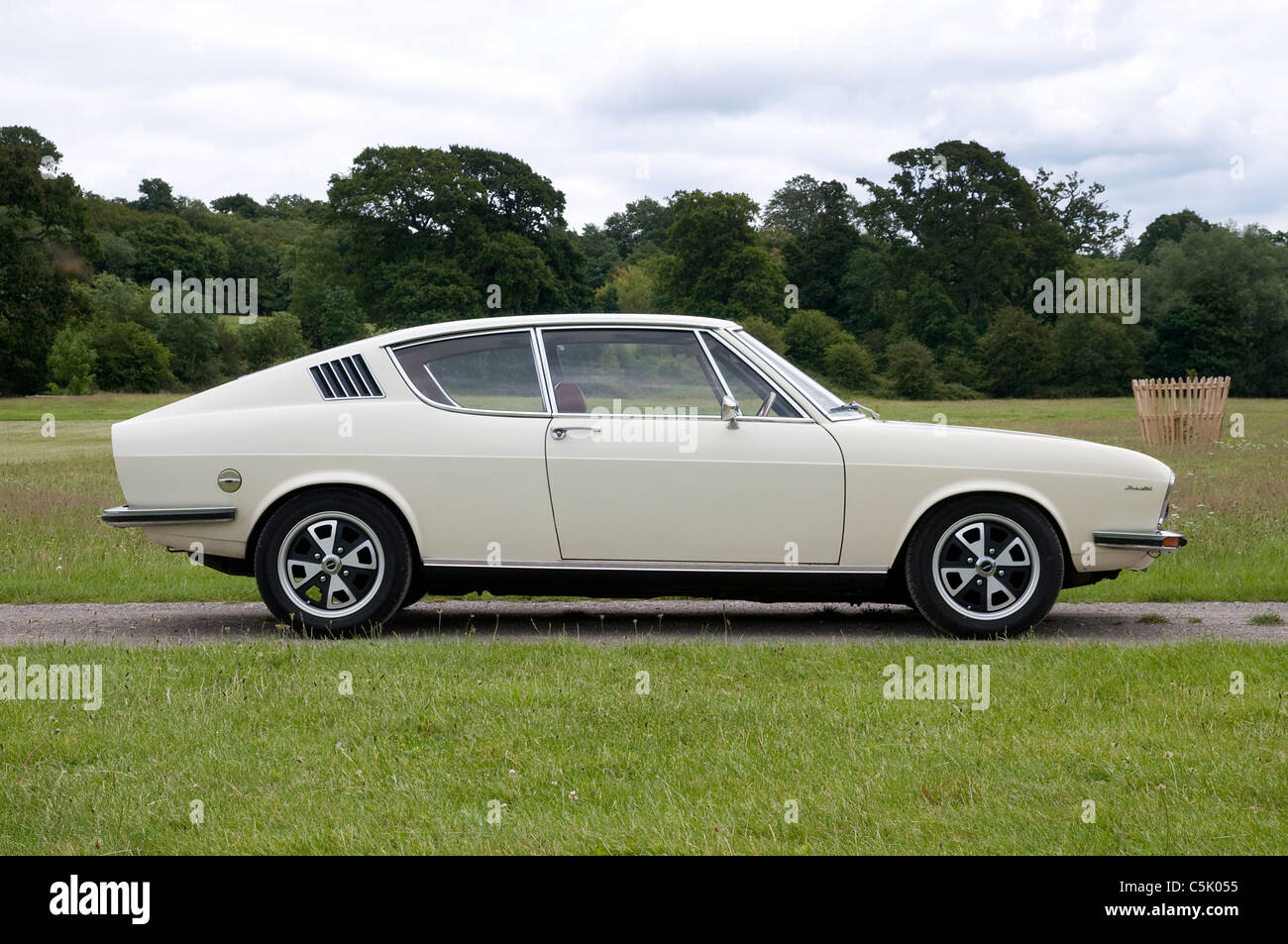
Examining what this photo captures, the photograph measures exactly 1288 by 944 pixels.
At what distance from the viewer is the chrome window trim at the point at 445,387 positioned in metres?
7.66

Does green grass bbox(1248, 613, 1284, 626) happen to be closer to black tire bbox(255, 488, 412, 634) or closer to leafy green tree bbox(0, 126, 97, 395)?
black tire bbox(255, 488, 412, 634)

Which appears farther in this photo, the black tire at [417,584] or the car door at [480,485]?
the black tire at [417,584]

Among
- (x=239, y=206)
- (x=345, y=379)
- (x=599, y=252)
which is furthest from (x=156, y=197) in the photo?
(x=345, y=379)

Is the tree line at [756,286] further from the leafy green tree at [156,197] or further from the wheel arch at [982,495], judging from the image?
the wheel arch at [982,495]

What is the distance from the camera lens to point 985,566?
24.6 ft

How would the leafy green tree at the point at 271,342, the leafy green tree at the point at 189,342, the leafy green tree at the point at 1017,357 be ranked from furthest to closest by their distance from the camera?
1. the leafy green tree at the point at 1017,357
2. the leafy green tree at the point at 189,342
3. the leafy green tree at the point at 271,342

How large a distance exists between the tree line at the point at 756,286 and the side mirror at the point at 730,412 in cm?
6250

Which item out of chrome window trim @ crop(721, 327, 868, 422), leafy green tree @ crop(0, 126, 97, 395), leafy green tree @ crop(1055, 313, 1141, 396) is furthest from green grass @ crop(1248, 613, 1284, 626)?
leafy green tree @ crop(1055, 313, 1141, 396)

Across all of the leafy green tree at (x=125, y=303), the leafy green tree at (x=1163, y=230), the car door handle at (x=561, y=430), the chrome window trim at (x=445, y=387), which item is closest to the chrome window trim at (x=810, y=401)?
the car door handle at (x=561, y=430)

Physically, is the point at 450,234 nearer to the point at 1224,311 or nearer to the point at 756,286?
the point at 756,286

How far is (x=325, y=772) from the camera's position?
15.4ft

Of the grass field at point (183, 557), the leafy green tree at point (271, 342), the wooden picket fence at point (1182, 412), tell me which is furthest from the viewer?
the leafy green tree at point (271, 342)

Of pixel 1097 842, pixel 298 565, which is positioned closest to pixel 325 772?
pixel 1097 842
